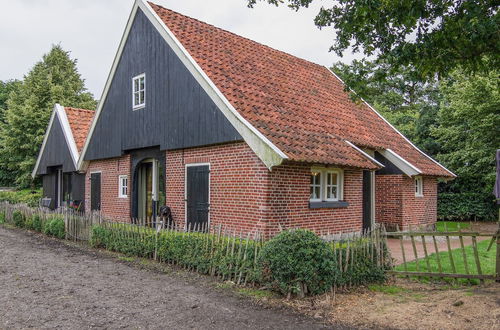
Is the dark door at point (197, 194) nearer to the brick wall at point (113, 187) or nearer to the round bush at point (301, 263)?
the brick wall at point (113, 187)

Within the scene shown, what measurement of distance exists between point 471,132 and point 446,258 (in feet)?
45.0

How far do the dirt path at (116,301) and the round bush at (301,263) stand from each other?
613mm

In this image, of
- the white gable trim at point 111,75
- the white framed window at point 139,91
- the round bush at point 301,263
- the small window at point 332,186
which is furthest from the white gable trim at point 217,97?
the small window at point 332,186

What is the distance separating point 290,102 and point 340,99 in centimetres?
447

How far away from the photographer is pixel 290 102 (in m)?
13.4

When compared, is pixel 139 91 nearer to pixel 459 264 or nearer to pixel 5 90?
pixel 459 264

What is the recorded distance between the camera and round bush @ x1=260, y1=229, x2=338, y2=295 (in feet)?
23.8

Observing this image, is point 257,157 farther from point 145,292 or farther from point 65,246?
point 65,246

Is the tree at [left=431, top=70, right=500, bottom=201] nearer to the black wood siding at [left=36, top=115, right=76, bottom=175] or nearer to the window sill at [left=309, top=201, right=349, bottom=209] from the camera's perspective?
the window sill at [left=309, top=201, right=349, bottom=209]

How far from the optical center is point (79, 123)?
22.0 meters

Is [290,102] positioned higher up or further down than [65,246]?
higher up

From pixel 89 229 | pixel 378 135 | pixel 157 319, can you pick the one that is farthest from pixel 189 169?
pixel 378 135

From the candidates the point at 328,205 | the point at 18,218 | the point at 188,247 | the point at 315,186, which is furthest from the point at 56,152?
the point at 328,205

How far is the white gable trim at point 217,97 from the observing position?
32.3ft
